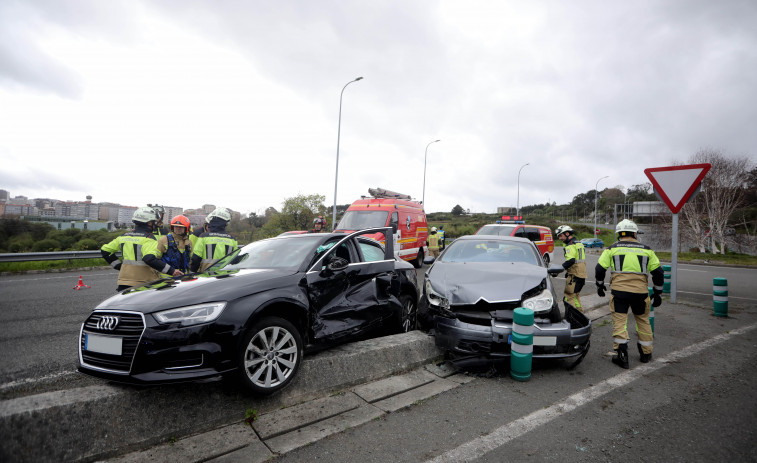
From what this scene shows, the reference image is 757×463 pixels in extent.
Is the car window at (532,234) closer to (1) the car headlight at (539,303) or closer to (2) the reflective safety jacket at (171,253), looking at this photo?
(1) the car headlight at (539,303)

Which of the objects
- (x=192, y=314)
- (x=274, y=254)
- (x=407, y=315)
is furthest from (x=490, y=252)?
(x=192, y=314)

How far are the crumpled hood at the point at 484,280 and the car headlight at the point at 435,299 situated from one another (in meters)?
0.05

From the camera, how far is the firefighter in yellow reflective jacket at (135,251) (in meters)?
5.00

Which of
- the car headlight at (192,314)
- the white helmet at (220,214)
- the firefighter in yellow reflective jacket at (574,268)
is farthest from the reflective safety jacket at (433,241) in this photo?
the car headlight at (192,314)

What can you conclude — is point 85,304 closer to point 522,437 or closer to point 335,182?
point 522,437

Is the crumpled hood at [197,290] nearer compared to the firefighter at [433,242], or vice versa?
the crumpled hood at [197,290]

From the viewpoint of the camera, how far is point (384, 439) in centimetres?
310

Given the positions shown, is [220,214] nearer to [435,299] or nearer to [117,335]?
[117,335]

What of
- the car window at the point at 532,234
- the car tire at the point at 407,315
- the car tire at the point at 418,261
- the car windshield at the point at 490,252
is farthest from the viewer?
the car tire at the point at 418,261

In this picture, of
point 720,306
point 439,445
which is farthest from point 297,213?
point 439,445

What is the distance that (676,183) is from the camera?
28.0ft

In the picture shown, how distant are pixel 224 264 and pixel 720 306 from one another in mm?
9011

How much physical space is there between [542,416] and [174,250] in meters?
4.84

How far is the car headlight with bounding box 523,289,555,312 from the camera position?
4.69 metres
